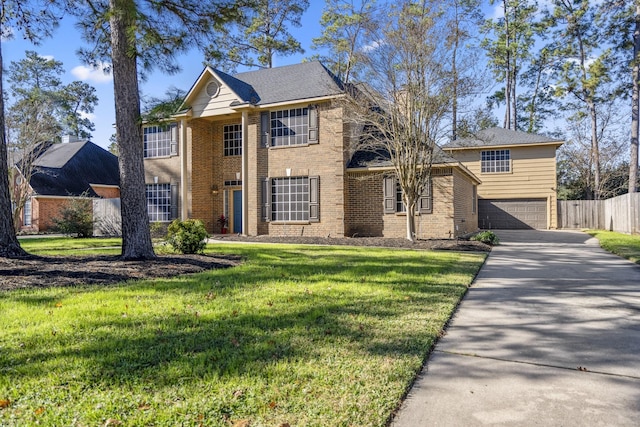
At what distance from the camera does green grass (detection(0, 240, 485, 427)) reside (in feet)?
7.63

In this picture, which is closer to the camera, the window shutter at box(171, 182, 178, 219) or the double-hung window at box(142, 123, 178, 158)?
the window shutter at box(171, 182, 178, 219)

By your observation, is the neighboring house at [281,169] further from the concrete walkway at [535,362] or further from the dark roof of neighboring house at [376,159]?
the concrete walkway at [535,362]

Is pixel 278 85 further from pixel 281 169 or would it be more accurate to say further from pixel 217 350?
pixel 217 350

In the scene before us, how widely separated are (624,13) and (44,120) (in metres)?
32.0

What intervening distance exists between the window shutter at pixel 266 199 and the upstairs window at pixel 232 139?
8.00 feet

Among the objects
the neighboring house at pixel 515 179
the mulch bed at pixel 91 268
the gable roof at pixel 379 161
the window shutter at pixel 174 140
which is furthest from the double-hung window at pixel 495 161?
the mulch bed at pixel 91 268

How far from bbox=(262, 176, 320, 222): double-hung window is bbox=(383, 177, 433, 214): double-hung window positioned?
261 cm

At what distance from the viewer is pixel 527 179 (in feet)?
76.3

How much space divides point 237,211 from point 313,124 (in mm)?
5554

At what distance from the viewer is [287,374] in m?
2.77

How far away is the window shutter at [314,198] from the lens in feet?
50.7

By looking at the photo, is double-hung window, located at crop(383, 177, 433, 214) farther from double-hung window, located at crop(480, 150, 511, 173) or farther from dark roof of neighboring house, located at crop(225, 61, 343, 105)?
double-hung window, located at crop(480, 150, 511, 173)

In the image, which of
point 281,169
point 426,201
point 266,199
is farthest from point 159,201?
point 426,201

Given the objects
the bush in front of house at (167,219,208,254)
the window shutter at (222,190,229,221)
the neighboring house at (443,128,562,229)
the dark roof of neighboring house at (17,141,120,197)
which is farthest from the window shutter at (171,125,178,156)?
the neighboring house at (443,128,562,229)
